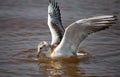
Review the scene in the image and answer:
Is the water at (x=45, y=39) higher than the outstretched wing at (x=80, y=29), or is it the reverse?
the outstretched wing at (x=80, y=29)

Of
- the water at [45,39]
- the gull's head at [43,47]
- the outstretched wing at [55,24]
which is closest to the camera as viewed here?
the water at [45,39]

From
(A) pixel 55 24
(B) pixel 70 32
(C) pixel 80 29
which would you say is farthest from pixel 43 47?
(C) pixel 80 29

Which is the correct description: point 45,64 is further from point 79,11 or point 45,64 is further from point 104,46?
point 79,11

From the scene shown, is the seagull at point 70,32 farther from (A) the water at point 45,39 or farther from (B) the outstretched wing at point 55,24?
(A) the water at point 45,39

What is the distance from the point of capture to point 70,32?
1028cm

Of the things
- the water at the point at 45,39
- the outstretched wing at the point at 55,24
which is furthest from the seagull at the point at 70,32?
the water at the point at 45,39

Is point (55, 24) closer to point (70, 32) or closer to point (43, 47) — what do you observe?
point (43, 47)

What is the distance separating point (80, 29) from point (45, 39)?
2828mm

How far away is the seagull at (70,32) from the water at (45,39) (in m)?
0.27

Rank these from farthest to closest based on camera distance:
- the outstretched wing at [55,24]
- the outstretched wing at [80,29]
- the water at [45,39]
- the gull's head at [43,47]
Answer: the outstretched wing at [55,24] < the gull's head at [43,47] < the water at [45,39] < the outstretched wing at [80,29]

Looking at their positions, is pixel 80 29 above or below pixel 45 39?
above

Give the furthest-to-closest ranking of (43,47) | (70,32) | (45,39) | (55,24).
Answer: (45,39) < (55,24) < (43,47) < (70,32)

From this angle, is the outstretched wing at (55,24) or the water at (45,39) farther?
the outstretched wing at (55,24)

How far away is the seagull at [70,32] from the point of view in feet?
33.2
